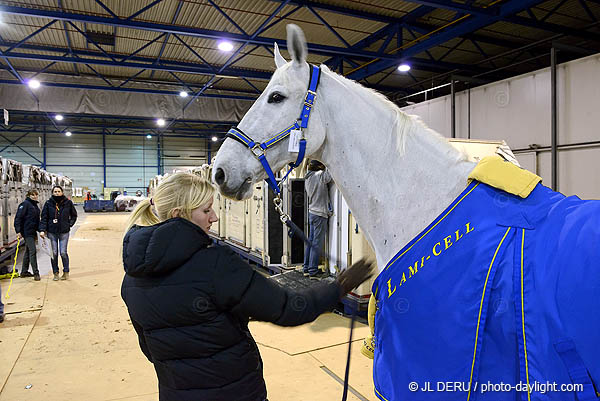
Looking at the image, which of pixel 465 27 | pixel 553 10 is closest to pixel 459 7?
pixel 465 27

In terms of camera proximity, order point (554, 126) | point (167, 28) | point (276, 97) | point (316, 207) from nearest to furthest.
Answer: point (276, 97), point (316, 207), point (554, 126), point (167, 28)

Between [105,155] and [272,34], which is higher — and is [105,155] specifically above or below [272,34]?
below

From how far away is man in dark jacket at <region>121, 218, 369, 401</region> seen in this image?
125 cm

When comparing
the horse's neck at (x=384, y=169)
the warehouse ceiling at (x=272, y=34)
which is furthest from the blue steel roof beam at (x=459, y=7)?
the horse's neck at (x=384, y=169)

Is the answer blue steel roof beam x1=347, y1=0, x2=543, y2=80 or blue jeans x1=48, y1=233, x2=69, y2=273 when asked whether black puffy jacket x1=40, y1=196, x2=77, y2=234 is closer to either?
blue jeans x1=48, y1=233, x2=69, y2=273

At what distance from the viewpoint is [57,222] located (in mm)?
7070

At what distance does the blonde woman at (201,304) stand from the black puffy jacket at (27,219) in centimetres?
716

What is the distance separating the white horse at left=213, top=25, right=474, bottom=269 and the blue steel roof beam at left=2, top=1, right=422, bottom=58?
331 inches

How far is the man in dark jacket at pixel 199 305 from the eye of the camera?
125 centimetres

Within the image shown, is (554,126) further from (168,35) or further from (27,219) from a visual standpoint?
(27,219)

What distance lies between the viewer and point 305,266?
5.27m

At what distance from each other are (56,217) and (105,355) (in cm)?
444

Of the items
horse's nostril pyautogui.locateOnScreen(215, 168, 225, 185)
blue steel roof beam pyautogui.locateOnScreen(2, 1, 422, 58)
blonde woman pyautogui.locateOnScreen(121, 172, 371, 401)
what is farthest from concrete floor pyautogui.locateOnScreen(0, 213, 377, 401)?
blue steel roof beam pyautogui.locateOnScreen(2, 1, 422, 58)

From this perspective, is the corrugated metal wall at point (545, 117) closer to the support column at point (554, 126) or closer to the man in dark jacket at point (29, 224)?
the support column at point (554, 126)
